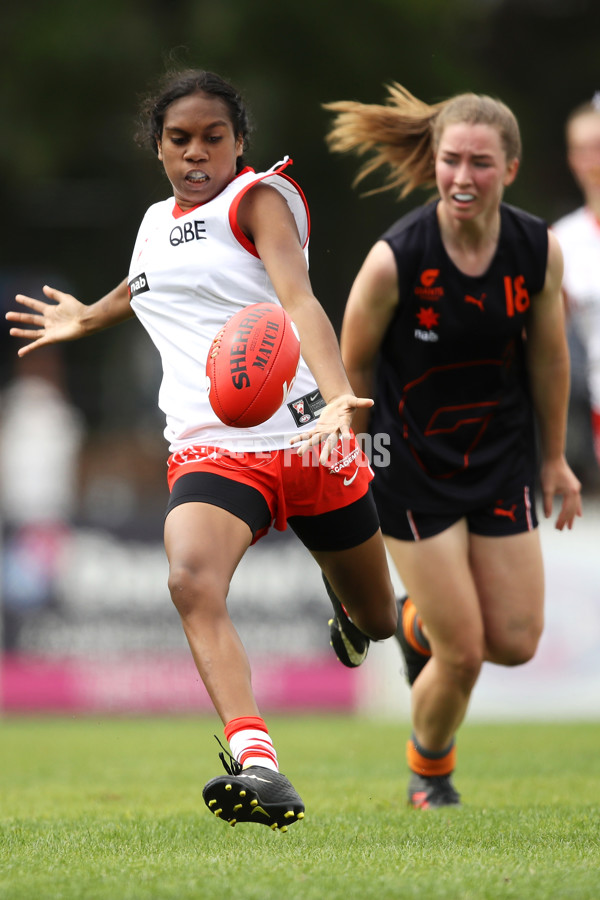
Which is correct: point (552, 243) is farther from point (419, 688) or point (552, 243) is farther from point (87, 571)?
point (87, 571)

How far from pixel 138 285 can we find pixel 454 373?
1.38m

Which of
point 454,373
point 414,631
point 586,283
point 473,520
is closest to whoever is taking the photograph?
Answer: point 454,373

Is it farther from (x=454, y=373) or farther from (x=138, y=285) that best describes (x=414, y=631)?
(x=138, y=285)

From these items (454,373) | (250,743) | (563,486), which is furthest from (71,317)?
(563,486)

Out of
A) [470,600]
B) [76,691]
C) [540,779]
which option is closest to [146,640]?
[76,691]

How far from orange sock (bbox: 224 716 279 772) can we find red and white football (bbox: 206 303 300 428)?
86cm

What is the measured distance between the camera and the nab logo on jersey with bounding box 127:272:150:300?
438 centimetres

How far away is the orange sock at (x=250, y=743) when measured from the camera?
147 inches

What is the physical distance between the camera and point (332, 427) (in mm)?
3707

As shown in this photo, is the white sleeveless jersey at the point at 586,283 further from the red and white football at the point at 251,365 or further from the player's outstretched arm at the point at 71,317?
the red and white football at the point at 251,365

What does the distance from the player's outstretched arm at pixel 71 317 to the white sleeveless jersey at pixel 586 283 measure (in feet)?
9.08

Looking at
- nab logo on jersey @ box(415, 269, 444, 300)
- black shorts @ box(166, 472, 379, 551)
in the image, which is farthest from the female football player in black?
black shorts @ box(166, 472, 379, 551)

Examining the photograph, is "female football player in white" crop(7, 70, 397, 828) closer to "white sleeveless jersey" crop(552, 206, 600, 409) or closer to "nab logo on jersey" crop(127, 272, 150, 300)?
"nab logo on jersey" crop(127, 272, 150, 300)

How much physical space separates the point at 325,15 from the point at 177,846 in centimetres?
1342
